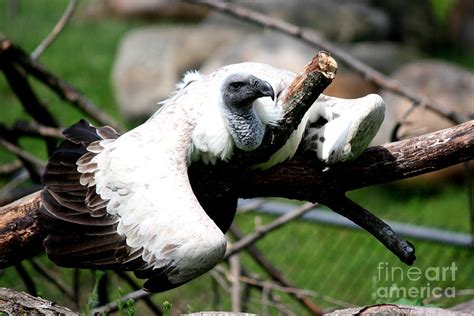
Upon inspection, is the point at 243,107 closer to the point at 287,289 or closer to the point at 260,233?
the point at 260,233

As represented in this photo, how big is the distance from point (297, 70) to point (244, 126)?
398cm

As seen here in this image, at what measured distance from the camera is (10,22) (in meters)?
7.88

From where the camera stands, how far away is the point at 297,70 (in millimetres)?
6223

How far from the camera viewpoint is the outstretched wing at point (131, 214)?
7.12 ft

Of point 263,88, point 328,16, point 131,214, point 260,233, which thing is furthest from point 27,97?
point 328,16

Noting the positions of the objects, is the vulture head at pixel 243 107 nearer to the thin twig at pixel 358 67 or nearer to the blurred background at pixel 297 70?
the blurred background at pixel 297 70

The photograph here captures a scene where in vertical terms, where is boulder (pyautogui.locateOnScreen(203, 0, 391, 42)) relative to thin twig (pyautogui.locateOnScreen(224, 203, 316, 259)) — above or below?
above

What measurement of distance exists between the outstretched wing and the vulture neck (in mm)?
151

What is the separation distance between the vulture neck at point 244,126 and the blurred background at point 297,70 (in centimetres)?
66

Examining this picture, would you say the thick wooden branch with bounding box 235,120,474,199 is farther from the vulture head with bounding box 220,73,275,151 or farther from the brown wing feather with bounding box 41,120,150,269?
the brown wing feather with bounding box 41,120,150,269

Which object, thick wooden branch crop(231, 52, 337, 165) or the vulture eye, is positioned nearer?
thick wooden branch crop(231, 52, 337, 165)

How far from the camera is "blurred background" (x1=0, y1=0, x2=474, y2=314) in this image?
13.3 feet

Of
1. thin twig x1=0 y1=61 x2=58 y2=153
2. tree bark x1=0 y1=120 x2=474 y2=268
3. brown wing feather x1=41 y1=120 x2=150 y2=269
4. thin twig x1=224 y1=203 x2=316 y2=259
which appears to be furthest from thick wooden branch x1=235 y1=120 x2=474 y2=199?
thin twig x1=0 y1=61 x2=58 y2=153

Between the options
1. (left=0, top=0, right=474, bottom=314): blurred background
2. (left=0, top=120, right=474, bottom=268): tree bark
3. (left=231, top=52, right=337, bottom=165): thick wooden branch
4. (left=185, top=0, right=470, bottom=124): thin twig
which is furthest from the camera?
(left=0, top=0, right=474, bottom=314): blurred background
